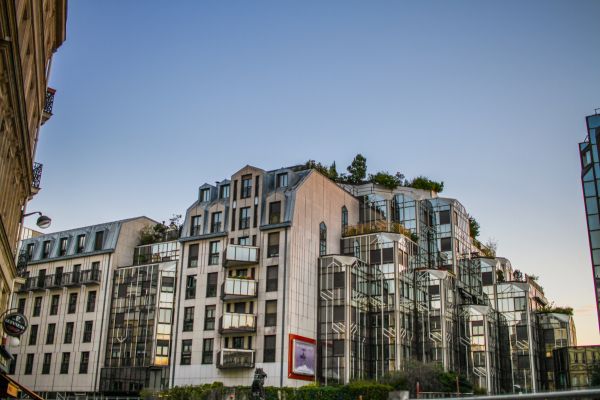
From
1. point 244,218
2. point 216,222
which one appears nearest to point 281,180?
point 244,218

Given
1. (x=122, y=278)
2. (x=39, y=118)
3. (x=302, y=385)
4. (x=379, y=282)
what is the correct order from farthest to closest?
1. (x=122, y=278)
2. (x=379, y=282)
3. (x=302, y=385)
4. (x=39, y=118)

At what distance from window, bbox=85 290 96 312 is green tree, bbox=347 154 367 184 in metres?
27.7

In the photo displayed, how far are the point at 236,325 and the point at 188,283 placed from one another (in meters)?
7.18

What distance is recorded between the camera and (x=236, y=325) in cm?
5356

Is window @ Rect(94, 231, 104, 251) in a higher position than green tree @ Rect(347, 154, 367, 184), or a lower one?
lower

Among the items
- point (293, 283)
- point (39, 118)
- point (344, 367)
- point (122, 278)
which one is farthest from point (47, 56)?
point (122, 278)

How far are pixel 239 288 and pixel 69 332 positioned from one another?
20265mm

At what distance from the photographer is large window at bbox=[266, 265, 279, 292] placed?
176ft

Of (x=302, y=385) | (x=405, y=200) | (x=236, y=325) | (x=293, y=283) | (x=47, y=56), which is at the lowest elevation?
(x=302, y=385)

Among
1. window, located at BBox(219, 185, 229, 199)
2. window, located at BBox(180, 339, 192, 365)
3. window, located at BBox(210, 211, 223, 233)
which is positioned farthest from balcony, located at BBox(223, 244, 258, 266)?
window, located at BBox(180, 339, 192, 365)

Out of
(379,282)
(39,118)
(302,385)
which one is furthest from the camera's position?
(379,282)

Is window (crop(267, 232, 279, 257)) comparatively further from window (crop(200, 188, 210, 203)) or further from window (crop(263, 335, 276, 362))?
window (crop(200, 188, 210, 203))

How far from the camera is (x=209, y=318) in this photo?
55875 millimetres

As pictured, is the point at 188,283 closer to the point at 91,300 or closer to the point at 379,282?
the point at 91,300
